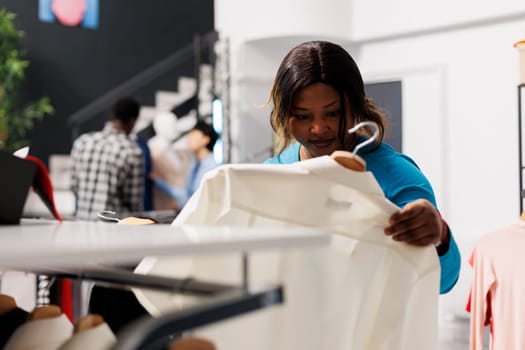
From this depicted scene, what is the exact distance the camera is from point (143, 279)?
1.10m

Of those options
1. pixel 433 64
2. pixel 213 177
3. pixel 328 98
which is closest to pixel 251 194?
pixel 213 177

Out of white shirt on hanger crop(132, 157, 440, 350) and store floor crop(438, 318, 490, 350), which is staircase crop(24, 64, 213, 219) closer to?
store floor crop(438, 318, 490, 350)

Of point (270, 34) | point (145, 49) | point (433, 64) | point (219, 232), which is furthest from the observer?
point (145, 49)

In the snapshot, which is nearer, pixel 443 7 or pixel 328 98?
pixel 328 98

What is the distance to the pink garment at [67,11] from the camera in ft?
27.2

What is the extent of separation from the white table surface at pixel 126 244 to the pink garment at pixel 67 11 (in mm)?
7876

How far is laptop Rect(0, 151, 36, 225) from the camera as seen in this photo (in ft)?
3.41

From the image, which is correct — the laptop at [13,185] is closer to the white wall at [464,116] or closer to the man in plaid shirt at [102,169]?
the white wall at [464,116]

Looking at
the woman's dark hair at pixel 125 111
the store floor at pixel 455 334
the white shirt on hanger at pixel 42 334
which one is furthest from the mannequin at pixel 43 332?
the woman's dark hair at pixel 125 111

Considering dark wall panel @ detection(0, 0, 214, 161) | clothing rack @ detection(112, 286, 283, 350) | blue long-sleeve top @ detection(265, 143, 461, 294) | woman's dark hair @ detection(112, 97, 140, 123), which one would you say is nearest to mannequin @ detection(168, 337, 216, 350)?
clothing rack @ detection(112, 286, 283, 350)

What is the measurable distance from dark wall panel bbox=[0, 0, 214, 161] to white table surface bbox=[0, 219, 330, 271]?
23.1ft

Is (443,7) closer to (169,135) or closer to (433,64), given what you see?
(433,64)

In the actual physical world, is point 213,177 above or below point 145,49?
below

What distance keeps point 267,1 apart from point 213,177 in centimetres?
408
